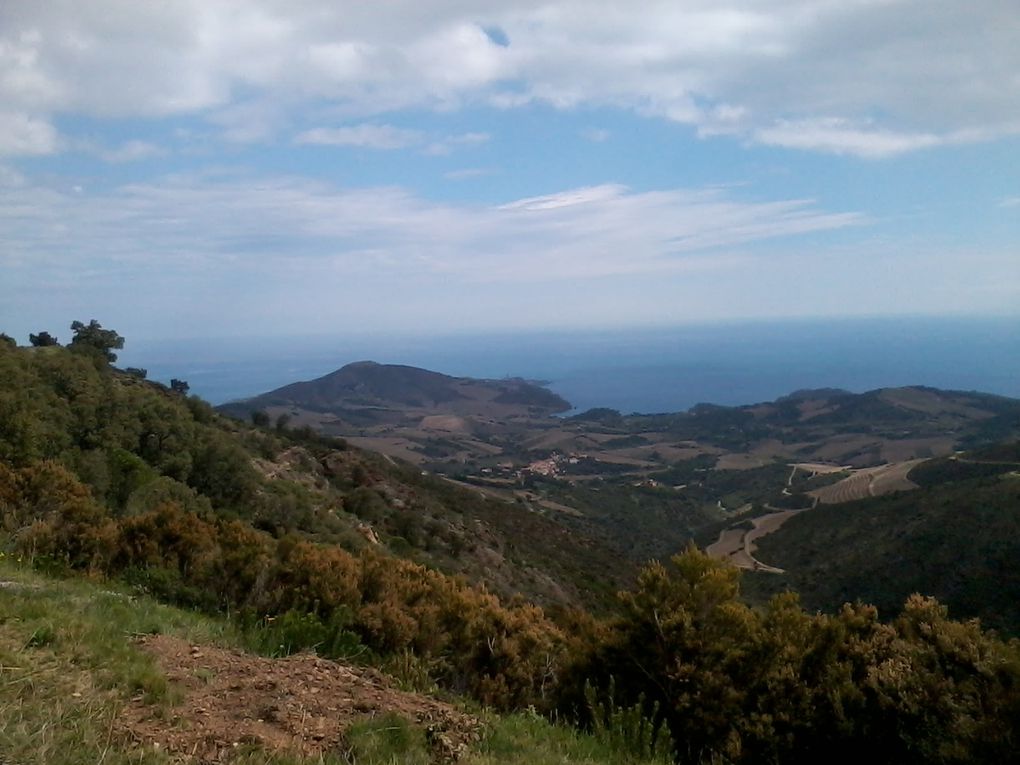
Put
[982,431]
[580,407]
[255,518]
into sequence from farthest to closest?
[580,407], [982,431], [255,518]

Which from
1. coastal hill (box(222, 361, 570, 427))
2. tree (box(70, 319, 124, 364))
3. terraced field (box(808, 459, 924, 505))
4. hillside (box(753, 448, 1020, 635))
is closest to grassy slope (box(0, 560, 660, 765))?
hillside (box(753, 448, 1020, 635))

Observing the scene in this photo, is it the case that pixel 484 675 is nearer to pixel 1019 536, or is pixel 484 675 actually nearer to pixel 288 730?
pixel 288 730

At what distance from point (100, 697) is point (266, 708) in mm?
875

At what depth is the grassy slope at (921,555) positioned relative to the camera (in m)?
20.2

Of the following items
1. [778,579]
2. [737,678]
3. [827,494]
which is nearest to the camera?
[737,678]

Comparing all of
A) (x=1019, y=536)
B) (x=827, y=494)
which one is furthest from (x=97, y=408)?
(x=827, y=494)

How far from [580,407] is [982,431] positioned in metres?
109

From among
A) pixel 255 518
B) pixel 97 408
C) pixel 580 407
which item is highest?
pixel 97 408

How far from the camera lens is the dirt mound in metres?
3.45

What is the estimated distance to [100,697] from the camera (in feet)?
11.8

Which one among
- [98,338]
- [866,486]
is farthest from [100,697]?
[866,486]

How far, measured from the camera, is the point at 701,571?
5.86 metres

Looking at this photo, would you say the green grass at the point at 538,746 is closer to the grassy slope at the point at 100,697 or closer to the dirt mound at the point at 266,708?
the grassy slope at the point at 100,697

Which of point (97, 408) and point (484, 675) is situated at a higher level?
point (97, 408)
